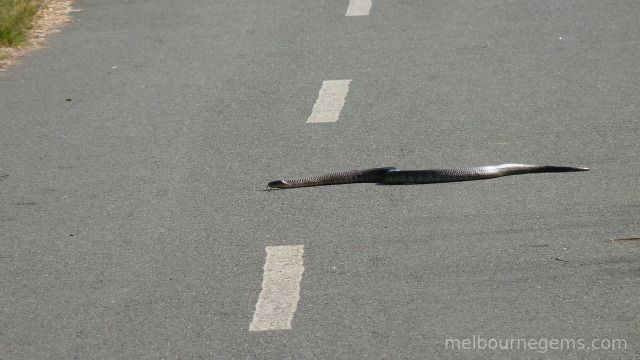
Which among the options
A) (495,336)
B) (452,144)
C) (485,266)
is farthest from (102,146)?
(495,336)

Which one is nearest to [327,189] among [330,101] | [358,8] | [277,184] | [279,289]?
[277,184]

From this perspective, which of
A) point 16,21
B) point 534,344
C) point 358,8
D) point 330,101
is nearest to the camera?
point 534,344

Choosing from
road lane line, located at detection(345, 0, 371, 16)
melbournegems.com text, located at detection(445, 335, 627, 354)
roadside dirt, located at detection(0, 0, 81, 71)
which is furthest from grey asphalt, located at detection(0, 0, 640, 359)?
road lane line, located at detection(345, 0, 371, 16)

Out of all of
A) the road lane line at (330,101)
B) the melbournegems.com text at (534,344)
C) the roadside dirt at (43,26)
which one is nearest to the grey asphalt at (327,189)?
the melbournegems.com text at (534,344)

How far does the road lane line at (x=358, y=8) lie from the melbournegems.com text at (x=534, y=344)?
22.5ft

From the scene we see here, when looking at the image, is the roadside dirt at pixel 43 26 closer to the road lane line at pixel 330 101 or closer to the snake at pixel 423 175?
the road lane line at pixel 330 101

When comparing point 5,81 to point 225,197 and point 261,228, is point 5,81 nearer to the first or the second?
point 225,197

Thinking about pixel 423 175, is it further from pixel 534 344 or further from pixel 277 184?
pixel 534 344

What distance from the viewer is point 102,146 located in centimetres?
648

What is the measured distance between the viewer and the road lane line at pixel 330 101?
6.84 metres

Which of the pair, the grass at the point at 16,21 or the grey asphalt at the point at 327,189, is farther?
the grass at the point at 16,21

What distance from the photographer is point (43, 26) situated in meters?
9.95

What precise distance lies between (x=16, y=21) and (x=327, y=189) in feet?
19.0

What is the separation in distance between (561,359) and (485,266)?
3.03ft
